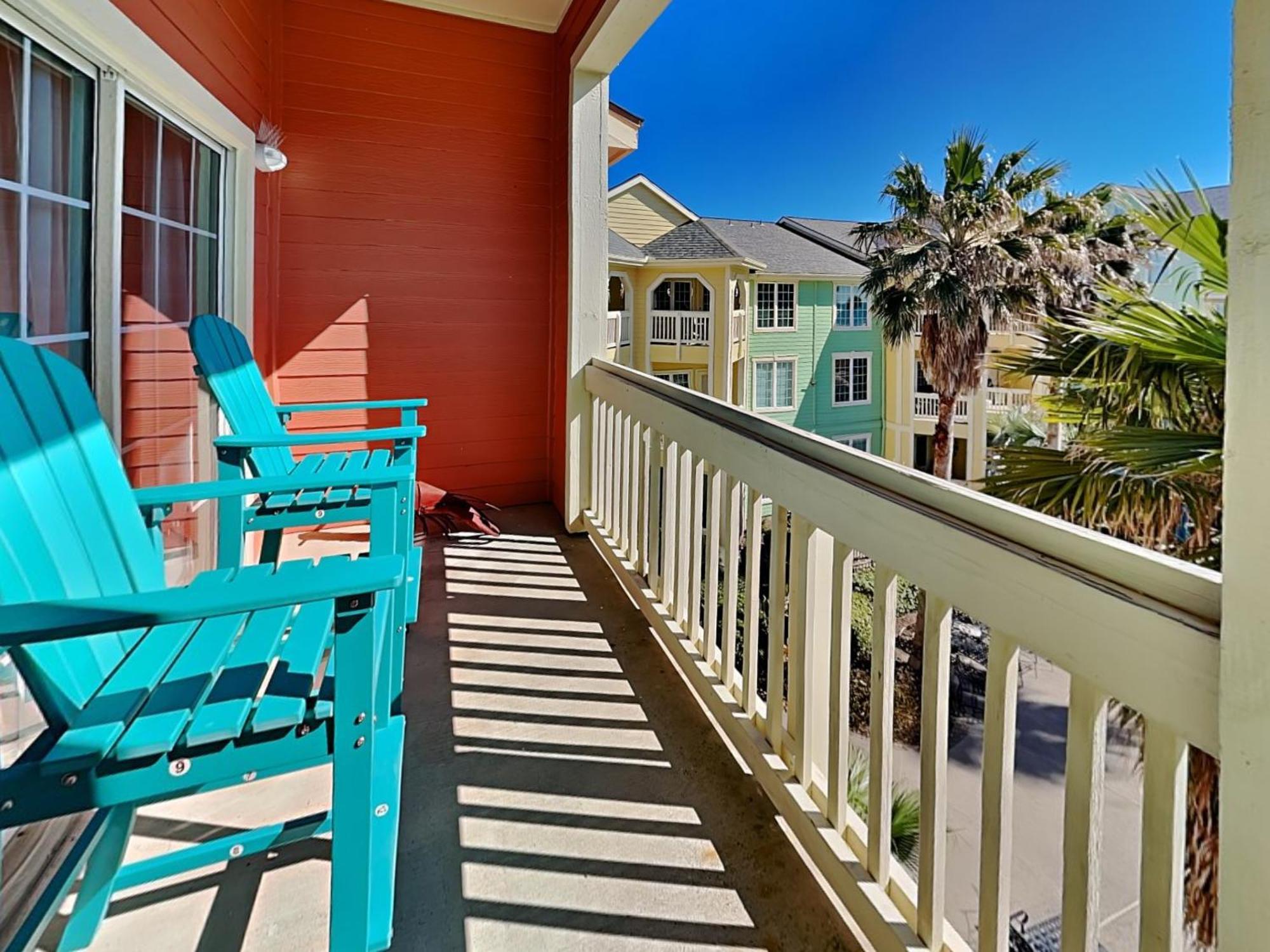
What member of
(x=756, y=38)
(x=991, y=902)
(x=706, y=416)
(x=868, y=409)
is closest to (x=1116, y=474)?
(x=706, y=416)

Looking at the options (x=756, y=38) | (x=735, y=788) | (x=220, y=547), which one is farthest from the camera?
(x=756, y=38)

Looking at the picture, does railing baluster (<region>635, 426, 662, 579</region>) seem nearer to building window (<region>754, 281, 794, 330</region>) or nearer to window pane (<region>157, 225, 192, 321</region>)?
window pane (<region>157, 225, 192, 321</region>)

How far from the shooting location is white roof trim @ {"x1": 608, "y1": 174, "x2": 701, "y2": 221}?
45.1 feet

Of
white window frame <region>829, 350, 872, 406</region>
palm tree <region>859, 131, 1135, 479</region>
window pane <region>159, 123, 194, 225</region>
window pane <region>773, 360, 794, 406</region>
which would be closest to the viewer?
window pane <region>159, 123, 194, 225</region>

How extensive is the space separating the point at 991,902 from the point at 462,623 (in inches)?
77.1

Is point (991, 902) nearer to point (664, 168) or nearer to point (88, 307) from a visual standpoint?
point (88, 307)

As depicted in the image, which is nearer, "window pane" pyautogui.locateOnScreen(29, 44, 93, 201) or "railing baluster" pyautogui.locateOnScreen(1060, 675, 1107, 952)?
"railing baluster" pyautogui.locateOnScreen(1060, 675, 1107, 952)

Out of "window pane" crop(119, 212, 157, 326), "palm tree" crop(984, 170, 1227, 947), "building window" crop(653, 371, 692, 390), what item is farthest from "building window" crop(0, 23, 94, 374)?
"building window" crop(653, 371, 692, 390)

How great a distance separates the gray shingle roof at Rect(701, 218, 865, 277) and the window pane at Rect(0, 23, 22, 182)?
12815 mm

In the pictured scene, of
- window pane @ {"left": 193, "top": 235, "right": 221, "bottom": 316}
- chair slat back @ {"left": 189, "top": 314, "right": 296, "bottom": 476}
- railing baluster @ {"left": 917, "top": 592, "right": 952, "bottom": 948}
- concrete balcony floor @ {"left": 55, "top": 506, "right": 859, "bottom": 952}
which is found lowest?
concrete balcony floor @ {"left": 55, "top": 506, "right": 859, "bottom": 952}

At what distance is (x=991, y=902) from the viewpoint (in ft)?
3.46

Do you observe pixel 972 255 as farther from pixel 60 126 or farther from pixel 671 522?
pixel 60 126

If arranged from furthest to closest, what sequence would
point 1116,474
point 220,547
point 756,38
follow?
point 756,38 → point 1116,474 → point 220,547

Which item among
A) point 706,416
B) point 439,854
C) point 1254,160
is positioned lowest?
point 439,854
